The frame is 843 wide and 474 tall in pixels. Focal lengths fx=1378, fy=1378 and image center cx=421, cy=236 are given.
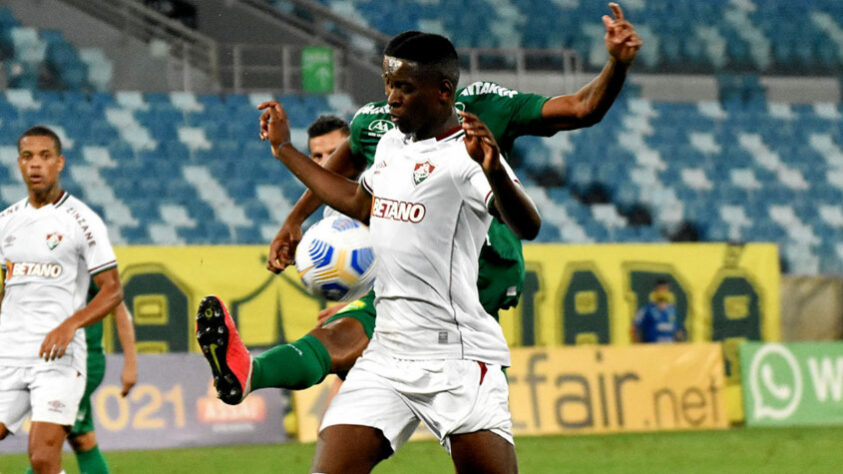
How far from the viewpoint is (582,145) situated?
890 inches

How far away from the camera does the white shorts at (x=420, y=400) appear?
4551 millimetres

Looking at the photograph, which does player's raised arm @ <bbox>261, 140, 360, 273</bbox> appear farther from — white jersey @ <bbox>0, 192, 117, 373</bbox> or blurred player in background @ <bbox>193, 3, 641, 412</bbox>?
white jersey @ <bbox>0, 192, 117, 373</bbox>

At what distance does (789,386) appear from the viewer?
1625cm

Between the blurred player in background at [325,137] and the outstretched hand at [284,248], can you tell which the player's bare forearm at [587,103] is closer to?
the outstretched hand at [284,248]

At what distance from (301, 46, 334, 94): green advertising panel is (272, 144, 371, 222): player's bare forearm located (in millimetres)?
15917

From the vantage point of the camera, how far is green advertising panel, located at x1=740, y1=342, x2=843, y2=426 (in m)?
16.1

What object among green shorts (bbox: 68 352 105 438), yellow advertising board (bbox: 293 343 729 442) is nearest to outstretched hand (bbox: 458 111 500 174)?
green shorts (bbox: 68 352 105 438)

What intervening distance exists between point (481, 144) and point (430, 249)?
605mm

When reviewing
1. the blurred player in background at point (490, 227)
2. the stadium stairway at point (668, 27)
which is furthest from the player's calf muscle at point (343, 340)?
the stadium stairway at point (668, 27)

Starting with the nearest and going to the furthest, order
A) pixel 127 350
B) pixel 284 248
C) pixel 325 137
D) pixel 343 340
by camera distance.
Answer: pixel 343 340
pixel 284 248
pixel 325 137
pixel 127 350

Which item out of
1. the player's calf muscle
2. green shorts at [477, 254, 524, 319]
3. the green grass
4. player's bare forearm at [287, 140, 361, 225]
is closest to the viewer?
the player's calf muscle

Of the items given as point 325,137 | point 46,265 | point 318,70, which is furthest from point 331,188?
point 318,70

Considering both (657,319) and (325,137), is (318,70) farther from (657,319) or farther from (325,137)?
(325,137)

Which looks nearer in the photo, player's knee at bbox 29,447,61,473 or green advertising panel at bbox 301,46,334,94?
player's knee at bbox 29,447,61,473
